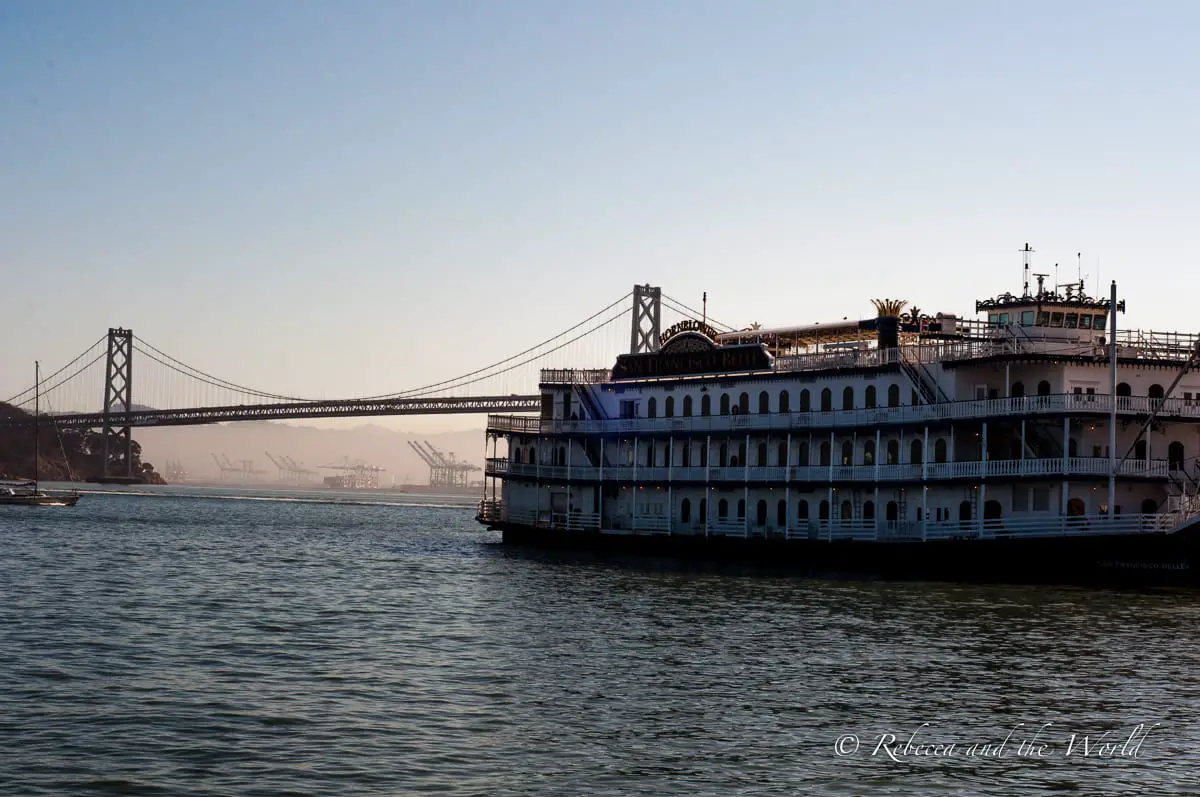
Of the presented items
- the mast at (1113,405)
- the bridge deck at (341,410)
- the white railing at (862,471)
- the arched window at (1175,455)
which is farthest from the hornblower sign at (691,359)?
the bridge deck at (341,410)

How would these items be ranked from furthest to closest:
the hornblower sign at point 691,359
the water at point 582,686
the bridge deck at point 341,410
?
the bridge deck at point 341,410 → the hornblower sign at point 691,359 → the water at point 582,686

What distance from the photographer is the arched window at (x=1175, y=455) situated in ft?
147

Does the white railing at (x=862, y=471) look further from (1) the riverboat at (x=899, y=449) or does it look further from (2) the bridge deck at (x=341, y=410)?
(2) the bridge deck at (x=341, y=410)

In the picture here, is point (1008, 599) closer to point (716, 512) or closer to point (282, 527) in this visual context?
point (716, 512)

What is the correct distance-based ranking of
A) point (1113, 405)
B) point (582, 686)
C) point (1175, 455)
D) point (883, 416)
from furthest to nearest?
point (883, 416) → point (1175, 455) → point (1113, 405) → point (582, 686)

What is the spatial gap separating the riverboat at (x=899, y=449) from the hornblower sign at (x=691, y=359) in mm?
94

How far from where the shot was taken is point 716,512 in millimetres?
55594

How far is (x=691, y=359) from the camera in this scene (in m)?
57.5

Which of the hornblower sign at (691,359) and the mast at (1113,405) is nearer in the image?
the mast at (1113,405)

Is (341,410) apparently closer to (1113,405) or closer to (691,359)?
(691,359)

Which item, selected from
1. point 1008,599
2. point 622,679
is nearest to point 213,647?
point 622,679

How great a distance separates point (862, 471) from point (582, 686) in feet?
83.5

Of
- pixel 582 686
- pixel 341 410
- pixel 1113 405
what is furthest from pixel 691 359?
pixel 341 410

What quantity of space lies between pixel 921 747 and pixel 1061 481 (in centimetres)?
2387
